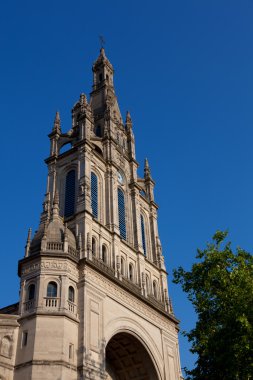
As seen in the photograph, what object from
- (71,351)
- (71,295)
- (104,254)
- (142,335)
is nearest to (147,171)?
(104,254)

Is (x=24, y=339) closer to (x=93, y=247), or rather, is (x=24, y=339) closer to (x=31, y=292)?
(x=31, y=292)

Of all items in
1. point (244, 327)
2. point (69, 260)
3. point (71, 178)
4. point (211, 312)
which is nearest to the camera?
point (244, 327)

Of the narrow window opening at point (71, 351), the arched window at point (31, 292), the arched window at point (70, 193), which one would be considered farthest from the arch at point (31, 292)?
the arched window at point (70, 193)

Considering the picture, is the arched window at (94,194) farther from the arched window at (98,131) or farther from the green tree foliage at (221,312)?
the green tree foliage at (221,312)

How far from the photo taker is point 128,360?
4725 cm

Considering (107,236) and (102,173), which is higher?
(102,173)

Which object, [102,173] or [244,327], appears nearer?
[244,327]

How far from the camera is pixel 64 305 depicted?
37.7 metres

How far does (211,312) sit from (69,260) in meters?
13.5

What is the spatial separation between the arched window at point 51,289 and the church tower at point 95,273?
3.8 inches

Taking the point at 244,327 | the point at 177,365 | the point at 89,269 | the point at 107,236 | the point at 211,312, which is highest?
the point at 107,236

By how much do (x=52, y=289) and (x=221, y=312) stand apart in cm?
1425

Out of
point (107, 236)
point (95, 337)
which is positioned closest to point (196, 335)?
point (95, 337)

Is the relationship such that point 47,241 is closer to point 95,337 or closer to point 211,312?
point 95,337
